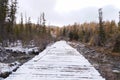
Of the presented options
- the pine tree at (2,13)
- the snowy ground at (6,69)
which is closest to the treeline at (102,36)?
the pine tree at (2,13)

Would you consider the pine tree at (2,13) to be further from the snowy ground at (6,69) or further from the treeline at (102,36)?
the snowy ground at (6,69)

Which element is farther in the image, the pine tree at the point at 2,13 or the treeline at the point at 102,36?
the pine tree at the point at 2,13

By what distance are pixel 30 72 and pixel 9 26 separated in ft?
148

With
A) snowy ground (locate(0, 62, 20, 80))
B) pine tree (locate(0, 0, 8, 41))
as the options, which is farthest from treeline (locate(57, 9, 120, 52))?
snowy ground (locate(0, 62, 20, 80))

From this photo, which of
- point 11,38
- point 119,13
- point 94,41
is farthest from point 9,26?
point 119,13

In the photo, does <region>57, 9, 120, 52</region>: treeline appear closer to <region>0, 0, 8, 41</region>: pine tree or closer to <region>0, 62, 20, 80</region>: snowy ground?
<region>0, 0, 8, 41</region>: pine tree

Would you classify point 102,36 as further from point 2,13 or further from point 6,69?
point 6,69

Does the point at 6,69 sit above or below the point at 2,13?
below

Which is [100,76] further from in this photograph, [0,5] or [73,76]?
[0,5]

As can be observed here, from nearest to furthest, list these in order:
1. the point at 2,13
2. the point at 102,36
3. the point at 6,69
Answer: the point at 6,69 → the point at 2,13 → the point at 102,36

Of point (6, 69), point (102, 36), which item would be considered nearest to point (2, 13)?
point (102, 36)

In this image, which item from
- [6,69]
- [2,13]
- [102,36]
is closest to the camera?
[6,69]

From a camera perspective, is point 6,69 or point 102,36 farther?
point 102,36

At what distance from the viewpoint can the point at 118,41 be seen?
1390 inches
